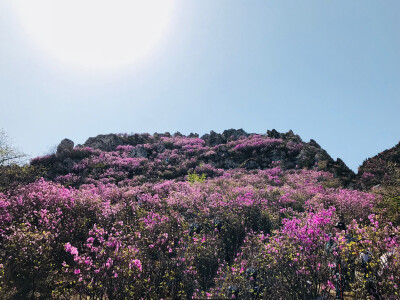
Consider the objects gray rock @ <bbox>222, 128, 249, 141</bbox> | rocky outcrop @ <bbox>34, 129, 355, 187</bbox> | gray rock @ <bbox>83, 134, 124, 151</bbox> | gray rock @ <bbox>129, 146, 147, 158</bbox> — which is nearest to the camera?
rocky outcrop @ <bbox>34, 129, 355, 187</bbox>

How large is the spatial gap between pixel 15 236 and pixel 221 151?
29607 millimetres

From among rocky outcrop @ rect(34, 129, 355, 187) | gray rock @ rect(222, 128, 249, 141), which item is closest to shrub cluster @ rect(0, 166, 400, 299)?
rocky outcrop @ rect(34, 129, 355, 187)

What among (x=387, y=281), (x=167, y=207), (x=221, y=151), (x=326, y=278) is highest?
(x=221, y=151)

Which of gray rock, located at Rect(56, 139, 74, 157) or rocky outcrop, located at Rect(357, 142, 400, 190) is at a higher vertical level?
gray rock, located at Rect(56, 139, 74, 157)

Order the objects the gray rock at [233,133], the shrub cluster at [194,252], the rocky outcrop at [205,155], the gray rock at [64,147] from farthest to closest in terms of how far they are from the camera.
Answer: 1. the gray rock at [233,133]
2. the gray rock at [64,147]
3. the rocky outcrop at [205,155]
4. the shrub cluster at [194,252]

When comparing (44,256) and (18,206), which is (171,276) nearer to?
(44,256)

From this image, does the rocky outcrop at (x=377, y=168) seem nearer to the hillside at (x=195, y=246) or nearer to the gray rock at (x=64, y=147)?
the hillside at (x=195, y=246)

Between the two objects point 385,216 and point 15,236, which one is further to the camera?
point 385,216

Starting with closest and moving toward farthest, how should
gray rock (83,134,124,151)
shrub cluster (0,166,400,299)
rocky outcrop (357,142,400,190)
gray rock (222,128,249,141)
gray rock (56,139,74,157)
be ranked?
1. shrub cluster (0,166,400,299)
2. rocky outcrop (357,142,400,190)
3. gray rock (56,139,74,157)
4. gray rock (83,134,124,151)
5. gray rock (222,128,249,141)

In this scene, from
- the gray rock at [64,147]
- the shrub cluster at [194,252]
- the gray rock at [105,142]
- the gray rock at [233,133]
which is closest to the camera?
the shrub cluster at [194,252]

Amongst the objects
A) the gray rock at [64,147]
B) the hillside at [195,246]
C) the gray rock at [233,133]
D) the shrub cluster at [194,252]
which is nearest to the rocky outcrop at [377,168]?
the hillside at [195,246]

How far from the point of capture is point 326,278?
745 centimetres

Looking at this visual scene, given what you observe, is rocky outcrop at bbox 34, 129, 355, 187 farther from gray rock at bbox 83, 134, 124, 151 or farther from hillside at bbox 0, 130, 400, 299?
hillside at bbox 0, 130, 400, 299

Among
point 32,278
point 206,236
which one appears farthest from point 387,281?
point 32,278
